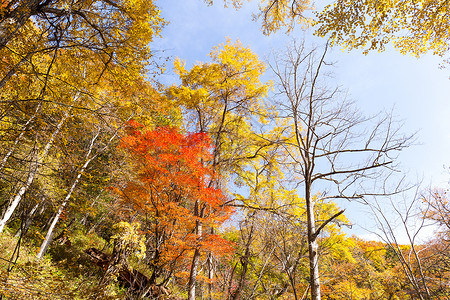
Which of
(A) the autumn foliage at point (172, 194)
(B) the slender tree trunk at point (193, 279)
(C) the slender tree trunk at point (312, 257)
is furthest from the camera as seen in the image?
(A) the autumn foliage at point (172, 194)

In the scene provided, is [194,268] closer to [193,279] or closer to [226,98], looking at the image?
[193,279]

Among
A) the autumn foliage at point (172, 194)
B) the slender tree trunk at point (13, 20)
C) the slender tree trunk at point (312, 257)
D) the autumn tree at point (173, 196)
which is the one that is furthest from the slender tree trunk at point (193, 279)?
the slender tree trunk at point (13, 20)

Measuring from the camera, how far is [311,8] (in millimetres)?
6336

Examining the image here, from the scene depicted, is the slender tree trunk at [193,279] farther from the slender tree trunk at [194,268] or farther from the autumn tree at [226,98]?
the autumn tree at [226,98]

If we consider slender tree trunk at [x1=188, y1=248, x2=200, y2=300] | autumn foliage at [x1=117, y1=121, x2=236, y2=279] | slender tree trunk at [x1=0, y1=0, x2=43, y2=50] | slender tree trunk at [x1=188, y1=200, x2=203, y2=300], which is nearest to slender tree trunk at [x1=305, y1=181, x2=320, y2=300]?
autumn foliage at [x1=117, y1=121, x2=236, y2=279]

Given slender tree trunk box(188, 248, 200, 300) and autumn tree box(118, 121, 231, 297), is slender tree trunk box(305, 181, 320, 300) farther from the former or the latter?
slender tree trunk box(188, 248, 200, 300)

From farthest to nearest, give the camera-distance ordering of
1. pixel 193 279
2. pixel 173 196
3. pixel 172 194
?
pixel 173 196 < pixel 172 194 < pixel 193 279

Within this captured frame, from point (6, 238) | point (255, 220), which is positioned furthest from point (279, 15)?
point (6, 238)

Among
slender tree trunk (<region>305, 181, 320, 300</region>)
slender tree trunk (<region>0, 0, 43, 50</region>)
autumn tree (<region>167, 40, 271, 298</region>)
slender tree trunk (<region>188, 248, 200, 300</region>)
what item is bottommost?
slender tree trunk (<region>188, 248, 200, 300</region>)

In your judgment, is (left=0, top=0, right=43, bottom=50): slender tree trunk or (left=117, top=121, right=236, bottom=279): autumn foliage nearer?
(left=0, top=0, right=43, bottom=50): slender tree trunk

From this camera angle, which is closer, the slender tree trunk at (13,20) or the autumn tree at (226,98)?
the slender tree trunk at (13,20)

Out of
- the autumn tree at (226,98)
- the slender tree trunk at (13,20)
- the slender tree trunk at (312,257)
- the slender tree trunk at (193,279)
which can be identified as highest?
the autumn tree at (226,98)

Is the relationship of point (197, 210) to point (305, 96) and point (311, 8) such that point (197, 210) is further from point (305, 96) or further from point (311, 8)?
point (311, 8)

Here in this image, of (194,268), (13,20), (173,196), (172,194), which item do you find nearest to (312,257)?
(194,268)
